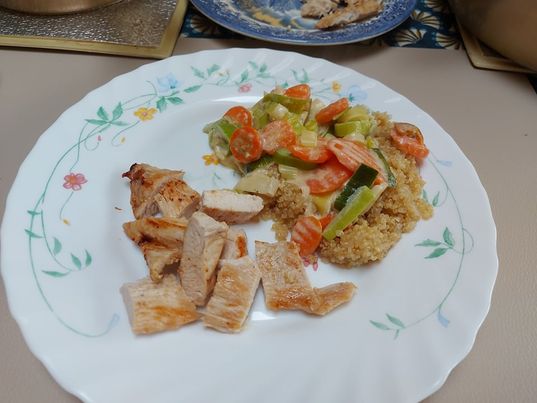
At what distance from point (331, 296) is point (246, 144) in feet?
1.80

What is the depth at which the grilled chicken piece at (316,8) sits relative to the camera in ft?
6.55

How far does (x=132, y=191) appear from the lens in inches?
53.1

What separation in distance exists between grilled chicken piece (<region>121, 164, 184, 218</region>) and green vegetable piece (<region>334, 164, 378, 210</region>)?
1.60 feet

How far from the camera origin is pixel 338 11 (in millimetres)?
1972

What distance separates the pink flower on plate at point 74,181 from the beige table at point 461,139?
0.80 ft

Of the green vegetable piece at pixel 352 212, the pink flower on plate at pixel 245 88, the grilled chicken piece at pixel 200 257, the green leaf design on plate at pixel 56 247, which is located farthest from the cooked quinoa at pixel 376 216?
the green leaf design on plate at pixel 56 247

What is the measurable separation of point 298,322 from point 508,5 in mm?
1420

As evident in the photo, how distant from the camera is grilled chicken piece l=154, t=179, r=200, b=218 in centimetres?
130

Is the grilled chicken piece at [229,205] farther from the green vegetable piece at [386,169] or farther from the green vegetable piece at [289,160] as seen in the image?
the green vegetable piece at [386,169]

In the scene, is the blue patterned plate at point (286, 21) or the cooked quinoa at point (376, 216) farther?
the blue patterned plate at point (286, 21)

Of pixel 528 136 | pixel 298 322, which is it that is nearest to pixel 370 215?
pixel 298 322

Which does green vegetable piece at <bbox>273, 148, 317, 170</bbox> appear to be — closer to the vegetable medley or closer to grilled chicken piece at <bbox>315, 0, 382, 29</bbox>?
the vegetable medley

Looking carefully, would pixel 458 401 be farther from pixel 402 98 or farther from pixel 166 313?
pixel 402 98

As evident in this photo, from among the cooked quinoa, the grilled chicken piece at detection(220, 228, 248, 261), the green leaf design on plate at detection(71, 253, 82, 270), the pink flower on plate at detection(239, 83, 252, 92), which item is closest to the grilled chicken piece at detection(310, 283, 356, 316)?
the cooked quinoa
